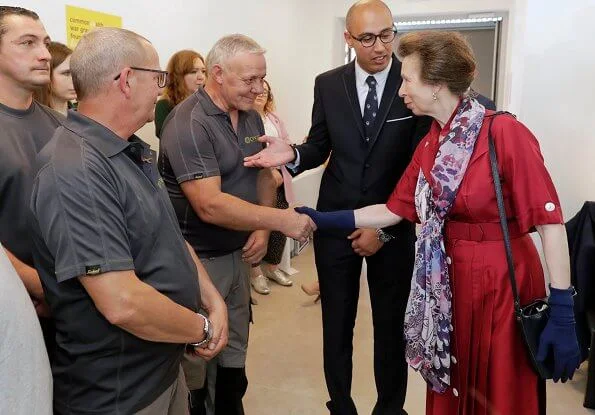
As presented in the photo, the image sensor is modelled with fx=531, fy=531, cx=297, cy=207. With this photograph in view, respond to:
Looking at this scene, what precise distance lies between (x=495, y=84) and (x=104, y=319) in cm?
509

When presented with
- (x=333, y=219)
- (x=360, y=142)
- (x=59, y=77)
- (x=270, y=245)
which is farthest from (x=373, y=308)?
(x=270, y=245)

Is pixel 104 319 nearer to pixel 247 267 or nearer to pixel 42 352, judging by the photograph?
pixel 42 352

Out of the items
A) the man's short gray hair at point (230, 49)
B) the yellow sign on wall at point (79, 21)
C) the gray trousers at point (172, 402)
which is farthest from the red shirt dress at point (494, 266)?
the yellow sign on wall at point (79, 21)

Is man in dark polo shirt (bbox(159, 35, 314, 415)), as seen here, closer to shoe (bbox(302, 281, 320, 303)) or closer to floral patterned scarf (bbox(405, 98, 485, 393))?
floral patterned scarf (bbox(405, 98, 485, 393))

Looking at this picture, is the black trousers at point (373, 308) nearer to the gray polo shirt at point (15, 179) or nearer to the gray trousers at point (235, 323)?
the gray trousers at point (235, 323)

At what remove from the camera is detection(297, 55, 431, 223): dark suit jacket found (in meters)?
2.10

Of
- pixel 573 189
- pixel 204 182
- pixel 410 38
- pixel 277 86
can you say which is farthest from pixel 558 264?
pixel 277 86

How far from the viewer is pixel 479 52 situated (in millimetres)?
5492

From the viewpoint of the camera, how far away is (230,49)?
1.95 meters

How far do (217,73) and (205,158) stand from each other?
1.13 feet

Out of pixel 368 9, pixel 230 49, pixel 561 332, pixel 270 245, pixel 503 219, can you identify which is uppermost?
pixel 368 9

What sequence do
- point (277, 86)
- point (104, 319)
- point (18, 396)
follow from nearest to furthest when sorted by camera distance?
1. point (18, 396)
2. point (104, 319)
3. point (277, 86)

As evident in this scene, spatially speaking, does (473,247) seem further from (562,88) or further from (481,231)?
(562,88)

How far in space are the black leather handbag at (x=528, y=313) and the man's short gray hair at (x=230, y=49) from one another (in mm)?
917
